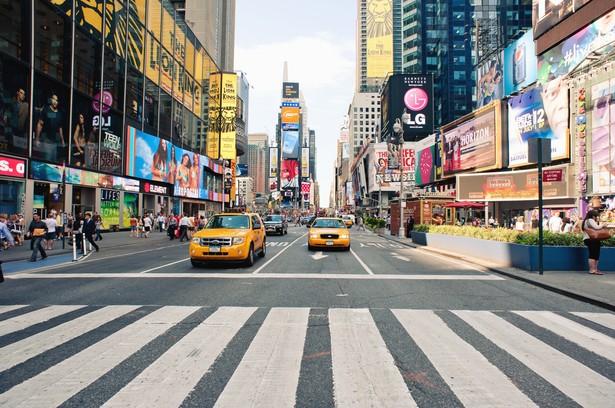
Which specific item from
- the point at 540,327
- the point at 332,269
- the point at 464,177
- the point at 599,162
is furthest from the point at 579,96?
the point at 540,327

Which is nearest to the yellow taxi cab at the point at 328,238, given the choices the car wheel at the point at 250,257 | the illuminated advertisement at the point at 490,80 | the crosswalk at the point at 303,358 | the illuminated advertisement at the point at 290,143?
the car wheel at the point at 250,257

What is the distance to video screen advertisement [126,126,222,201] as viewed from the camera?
119ft

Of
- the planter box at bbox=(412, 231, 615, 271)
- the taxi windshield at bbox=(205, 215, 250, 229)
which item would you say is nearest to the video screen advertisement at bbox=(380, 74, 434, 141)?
the planter box at bbox=(412, 231, 615, 271)

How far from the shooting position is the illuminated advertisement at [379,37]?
132250mm

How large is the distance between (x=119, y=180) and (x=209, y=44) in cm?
6520

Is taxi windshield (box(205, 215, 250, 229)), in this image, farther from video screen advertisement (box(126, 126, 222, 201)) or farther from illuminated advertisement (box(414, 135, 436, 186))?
illuminated advertisement (box(414, 135, 436, 186))

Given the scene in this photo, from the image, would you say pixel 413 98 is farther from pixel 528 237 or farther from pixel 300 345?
pixel 300 345

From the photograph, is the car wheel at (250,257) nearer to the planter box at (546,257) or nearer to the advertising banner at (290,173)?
the planter box at (546,257)

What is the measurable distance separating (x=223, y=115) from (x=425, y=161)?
110 ft

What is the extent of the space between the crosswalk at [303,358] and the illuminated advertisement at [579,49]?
1140 inches

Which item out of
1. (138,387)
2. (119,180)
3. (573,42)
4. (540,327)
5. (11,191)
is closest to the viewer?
(138,387)

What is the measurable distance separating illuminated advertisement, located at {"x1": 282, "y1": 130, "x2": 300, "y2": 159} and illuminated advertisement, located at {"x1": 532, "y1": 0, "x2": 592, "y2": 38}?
5400 inches

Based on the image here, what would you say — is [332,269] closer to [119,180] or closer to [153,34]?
[119,180]

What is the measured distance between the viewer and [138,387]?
3.41 metres
